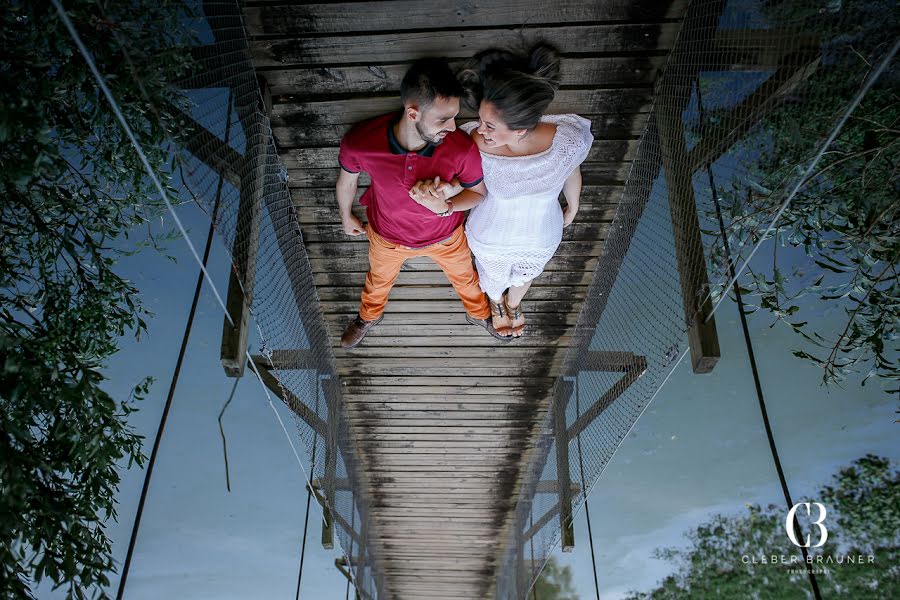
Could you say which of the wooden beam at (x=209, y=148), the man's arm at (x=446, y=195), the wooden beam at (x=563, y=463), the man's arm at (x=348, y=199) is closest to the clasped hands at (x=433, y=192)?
the man's arm at (x=446, y=195)

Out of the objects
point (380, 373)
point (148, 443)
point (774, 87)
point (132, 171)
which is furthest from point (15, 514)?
point (148, 443)

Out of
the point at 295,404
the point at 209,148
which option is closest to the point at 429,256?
the point at 295,404

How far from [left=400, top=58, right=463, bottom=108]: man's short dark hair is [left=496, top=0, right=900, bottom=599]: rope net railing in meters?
0.74

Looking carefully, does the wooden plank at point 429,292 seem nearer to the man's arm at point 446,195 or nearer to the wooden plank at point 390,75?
A: the man's arm at point 446,195

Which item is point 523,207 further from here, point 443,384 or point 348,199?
point 443,384

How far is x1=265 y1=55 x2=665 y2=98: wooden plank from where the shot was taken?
2104mm

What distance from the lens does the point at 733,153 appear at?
1.99 m

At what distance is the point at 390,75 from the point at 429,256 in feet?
2.72

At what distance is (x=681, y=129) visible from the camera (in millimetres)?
2021

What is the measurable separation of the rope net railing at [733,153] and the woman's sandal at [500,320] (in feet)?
1.53

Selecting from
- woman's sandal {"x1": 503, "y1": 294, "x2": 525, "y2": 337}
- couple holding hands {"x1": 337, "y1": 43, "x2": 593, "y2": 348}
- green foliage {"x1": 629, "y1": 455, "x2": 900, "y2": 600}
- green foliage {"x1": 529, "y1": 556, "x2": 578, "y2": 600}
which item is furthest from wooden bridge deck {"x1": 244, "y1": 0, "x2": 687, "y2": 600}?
green foliage {"x1": 529, "y1": 556, "x2": 578, "y2": 600}

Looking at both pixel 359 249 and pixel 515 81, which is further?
pixel 359 249

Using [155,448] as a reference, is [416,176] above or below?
above

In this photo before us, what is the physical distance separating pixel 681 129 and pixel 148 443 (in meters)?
6.36
